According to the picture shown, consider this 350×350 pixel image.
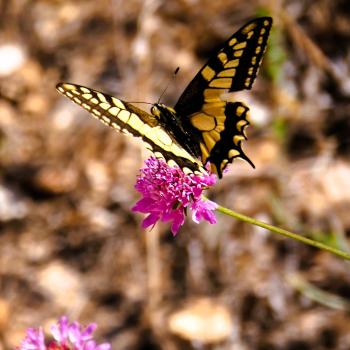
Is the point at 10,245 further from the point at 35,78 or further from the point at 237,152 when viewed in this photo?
the point at 237,152

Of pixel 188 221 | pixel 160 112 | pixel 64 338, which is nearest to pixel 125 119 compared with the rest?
pixel 160 112

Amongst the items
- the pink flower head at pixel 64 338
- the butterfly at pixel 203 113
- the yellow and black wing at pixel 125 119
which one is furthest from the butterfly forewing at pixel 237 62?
the pink flower head at pixel 64 338

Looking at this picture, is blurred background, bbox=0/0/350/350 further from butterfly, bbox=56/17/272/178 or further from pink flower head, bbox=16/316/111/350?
pink flower head, bbox=16/316/111/350

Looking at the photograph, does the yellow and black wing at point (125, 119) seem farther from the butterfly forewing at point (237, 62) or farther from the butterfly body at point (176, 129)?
the butterfly forewing at point (237, 62)

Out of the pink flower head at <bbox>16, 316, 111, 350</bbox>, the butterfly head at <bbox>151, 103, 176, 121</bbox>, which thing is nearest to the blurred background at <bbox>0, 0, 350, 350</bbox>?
the butterfly head at <bbox>151, 103, 176, 121</bbox>

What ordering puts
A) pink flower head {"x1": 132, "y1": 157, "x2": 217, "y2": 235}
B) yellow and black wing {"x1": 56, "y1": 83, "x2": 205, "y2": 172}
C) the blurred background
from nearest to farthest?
yellow and black wing {"x1": 56, "y1": 83, "x2": 205, "y2": 172}
pink flower head {"x1": 132, "y1": 157, "x2": 217, "y2": 235}
the blurred background

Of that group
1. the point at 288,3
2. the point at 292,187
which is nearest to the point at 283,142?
the point at 292,187
